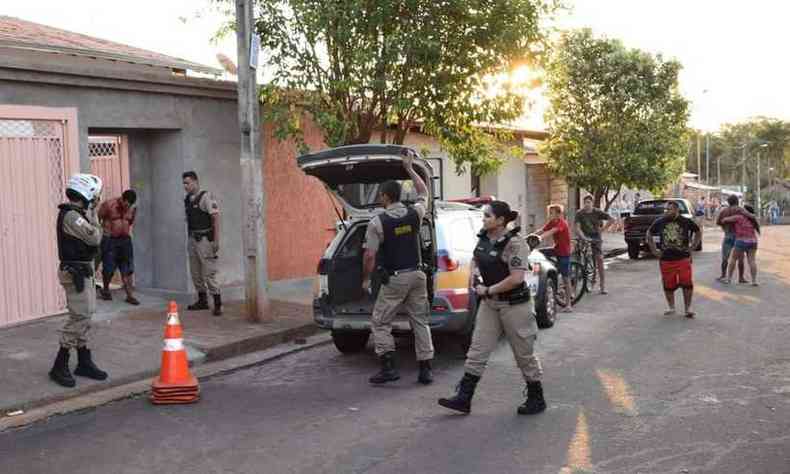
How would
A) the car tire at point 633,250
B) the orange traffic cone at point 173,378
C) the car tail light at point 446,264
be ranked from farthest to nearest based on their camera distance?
the car tire at point 633,250, the car tail light at point 446,264, the orange traffic cone at point 173,378

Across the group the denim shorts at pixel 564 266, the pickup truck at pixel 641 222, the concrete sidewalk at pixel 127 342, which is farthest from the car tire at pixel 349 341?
the pickup truck at pixel 641 222

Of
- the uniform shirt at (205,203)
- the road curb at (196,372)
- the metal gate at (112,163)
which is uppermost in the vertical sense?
Result: the metal gate at (112,163)

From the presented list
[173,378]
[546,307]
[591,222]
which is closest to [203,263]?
[173,378]

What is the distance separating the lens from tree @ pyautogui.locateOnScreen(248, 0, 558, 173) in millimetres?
11555

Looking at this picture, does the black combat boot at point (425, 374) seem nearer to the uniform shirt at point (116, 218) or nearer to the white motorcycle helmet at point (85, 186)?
the white motorcycle helmet at point (85, 186)

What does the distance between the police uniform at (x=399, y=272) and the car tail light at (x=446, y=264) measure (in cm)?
64

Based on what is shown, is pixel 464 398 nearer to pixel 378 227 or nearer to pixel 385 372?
pixel 385 372

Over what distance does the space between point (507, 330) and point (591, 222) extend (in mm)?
7800

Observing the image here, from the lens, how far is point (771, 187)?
77.1 m

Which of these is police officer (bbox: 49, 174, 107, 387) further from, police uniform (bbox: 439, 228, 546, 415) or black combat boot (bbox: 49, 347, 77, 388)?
police uniform (bbox: 439, 228, 546, 415)

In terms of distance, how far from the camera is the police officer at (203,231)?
1050cm

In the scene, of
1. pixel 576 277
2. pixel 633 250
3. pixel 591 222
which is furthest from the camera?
pixel 633 250

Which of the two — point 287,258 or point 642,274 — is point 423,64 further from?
point 642,274

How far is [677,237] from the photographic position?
11.3 meters
